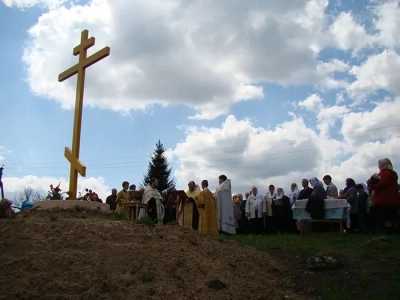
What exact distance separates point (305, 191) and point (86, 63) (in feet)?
21.8

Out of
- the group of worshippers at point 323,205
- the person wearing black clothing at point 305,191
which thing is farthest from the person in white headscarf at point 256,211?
the person wearing black clothing at point 305,191

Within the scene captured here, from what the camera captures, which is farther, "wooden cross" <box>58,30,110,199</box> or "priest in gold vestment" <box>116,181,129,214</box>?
"priest in gold vestment" <box>116,181,129,214</box>

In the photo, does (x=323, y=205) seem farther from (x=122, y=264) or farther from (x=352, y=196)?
(x=122, y=264)

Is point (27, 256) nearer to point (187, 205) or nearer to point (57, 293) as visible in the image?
point (57, 293)

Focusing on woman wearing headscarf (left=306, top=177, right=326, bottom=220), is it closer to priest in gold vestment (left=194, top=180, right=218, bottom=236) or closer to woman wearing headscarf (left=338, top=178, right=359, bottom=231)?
woman wearing headscarf (left=338, top=178, right=359, bottom=231)

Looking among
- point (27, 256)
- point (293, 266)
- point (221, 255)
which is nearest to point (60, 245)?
point (27, 256)

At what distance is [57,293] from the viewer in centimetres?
612

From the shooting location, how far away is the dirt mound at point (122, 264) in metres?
6.25

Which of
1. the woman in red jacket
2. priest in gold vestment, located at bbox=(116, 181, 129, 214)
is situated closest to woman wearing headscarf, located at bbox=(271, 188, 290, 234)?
the woman in red jacket

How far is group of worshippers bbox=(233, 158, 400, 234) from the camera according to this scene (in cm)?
976

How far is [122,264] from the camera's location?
6.82 metres

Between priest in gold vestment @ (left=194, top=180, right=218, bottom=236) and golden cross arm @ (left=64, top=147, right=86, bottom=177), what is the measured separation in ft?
8.82

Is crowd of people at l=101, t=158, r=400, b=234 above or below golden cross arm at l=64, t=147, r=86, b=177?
below

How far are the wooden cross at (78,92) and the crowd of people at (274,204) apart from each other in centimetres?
141
